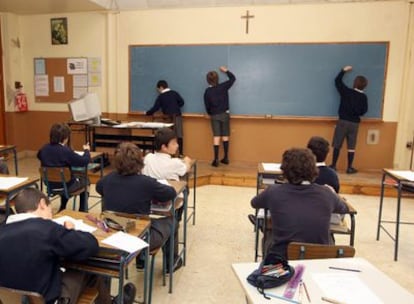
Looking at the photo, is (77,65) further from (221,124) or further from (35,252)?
(35,252)

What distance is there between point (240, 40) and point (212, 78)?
32.5 inches

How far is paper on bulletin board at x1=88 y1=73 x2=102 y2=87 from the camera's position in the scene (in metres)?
6.40

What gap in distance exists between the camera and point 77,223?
190 cm

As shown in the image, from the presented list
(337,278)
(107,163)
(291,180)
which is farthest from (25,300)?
(107,163)

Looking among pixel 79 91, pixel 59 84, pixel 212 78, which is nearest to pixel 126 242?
pixel 212 78

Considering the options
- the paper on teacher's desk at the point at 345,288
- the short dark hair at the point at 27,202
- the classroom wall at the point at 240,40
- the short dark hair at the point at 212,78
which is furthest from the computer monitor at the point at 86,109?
the paper on teacher's desk at the point at 345,288

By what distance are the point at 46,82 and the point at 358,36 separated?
5.61m

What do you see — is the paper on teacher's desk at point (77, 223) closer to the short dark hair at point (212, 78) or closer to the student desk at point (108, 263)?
the student desk at point (108, 263)

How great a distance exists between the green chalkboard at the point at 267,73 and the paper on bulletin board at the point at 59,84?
1396 millimetres

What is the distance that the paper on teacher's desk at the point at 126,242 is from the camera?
5.33 ft

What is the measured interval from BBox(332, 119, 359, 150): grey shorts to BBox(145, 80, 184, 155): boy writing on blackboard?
2.55m

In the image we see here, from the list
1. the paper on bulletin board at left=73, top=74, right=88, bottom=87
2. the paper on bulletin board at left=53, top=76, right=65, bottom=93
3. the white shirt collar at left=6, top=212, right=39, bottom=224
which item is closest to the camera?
the white shirt collar at left=6, top=212, right=39, bottom=224

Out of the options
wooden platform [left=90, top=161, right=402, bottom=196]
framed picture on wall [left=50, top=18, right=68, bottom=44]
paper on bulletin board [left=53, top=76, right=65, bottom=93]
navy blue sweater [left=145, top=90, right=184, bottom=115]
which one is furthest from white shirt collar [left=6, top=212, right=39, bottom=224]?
framed picture on wall [left=50, top=18, right=68, bottom=44]

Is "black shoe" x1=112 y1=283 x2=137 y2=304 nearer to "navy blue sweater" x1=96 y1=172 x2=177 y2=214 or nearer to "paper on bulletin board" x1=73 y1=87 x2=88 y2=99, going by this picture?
"navy blue sweater" x1=96 y1=172 x2=177 y2=214
